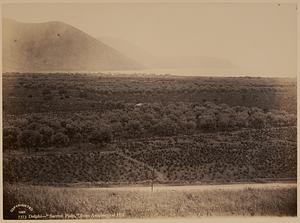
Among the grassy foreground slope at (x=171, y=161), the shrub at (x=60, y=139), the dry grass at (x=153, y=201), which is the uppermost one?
the shrub at (x=60, y=139)

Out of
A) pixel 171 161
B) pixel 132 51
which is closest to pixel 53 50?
pixel 132 51

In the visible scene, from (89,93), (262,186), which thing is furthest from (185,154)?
(89,93)

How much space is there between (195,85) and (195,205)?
2.80 feet

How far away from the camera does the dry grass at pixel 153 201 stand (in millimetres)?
3328

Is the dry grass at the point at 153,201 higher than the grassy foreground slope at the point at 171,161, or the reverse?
the grassy foreground slope at the point at 171,161

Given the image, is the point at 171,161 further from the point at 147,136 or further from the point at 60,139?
the point at 60,139

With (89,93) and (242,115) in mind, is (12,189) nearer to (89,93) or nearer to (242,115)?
(89,93)

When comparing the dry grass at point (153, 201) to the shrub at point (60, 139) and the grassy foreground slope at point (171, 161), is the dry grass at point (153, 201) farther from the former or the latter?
the shrub at point (60, 139)

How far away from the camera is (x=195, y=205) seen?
11.1 ft

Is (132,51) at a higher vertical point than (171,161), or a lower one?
higher

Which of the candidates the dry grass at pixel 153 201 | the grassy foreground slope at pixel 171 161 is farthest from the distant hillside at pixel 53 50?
the dry grass at pixel 153 201

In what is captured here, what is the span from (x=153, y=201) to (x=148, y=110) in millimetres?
644

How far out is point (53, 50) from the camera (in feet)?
11.0

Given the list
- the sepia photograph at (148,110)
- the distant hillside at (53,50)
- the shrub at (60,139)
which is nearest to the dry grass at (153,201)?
the sepia photograph at (148,110)
